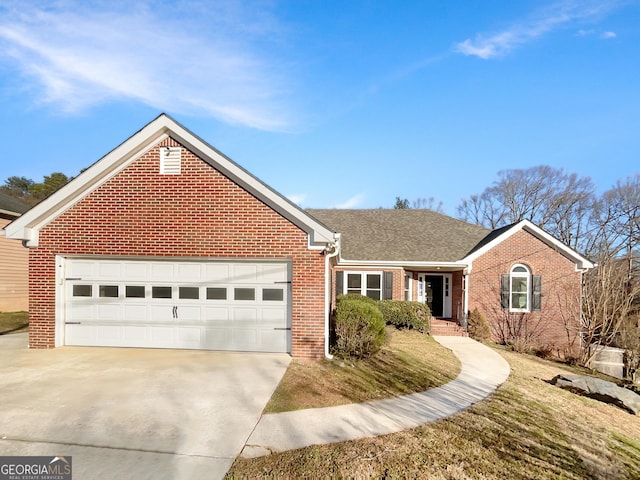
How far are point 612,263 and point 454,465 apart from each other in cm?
1324

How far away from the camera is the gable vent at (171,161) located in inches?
355

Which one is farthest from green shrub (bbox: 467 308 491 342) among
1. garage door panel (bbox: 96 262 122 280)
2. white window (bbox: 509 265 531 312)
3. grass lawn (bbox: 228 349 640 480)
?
garage door panel (bbox: 96 262 122 280)

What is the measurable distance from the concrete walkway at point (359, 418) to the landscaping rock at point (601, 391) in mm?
2697

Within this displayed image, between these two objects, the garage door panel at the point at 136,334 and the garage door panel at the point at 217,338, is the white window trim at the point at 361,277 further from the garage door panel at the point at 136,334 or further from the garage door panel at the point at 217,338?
the garage door panel at the point at 136,334

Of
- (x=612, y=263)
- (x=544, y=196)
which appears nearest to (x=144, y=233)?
(x=612, y=263)

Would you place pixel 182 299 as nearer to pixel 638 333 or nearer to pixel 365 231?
pixel 365 231

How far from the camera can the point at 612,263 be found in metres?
13.5

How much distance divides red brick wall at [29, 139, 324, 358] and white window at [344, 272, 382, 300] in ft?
25.3

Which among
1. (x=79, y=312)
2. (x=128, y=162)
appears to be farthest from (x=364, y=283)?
(x=79, y=312)

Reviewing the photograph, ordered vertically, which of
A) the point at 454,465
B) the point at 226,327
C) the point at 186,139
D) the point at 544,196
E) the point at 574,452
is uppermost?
the point at 544,196

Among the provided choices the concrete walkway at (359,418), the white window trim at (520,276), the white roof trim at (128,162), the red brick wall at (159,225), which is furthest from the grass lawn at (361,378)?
the white window trim at (520,276)

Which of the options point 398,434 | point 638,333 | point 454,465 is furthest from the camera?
point 638,333

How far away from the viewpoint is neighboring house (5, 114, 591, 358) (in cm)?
870

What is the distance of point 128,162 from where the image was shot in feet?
29.6
